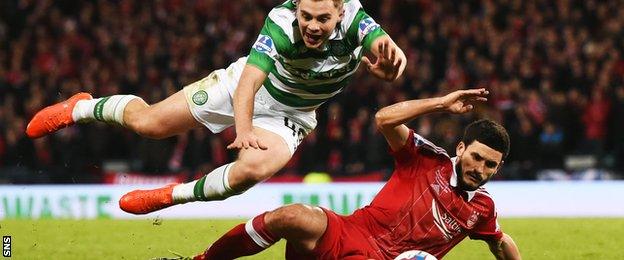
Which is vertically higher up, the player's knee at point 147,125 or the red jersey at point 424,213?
the player's knee at point 147,125

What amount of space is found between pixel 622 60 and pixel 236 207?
20.4 feet

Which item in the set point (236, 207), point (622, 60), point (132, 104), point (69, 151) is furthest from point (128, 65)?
point (132, 104)

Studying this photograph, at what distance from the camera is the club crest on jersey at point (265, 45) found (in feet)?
21.9

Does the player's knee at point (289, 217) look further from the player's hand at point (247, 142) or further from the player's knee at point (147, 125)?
the player's knee at point (147, 125)

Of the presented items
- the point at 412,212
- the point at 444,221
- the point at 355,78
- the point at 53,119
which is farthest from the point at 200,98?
the point at 355,78

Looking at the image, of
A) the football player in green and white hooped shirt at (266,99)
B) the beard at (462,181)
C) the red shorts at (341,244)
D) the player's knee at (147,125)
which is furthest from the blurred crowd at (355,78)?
the red shorts at (341,244)

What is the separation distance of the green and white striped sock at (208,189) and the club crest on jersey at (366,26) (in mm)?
1225

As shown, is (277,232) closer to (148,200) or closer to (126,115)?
(148,200)

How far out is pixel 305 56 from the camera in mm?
6996

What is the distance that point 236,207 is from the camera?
12.0 metres

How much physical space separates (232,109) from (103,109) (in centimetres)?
99

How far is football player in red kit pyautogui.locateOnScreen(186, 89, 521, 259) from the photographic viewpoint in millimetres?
6180

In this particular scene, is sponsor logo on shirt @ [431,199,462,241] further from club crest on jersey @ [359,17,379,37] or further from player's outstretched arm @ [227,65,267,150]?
club crest on jersey @ [359,17,379,37]

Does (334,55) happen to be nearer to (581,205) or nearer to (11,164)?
(581,205)
